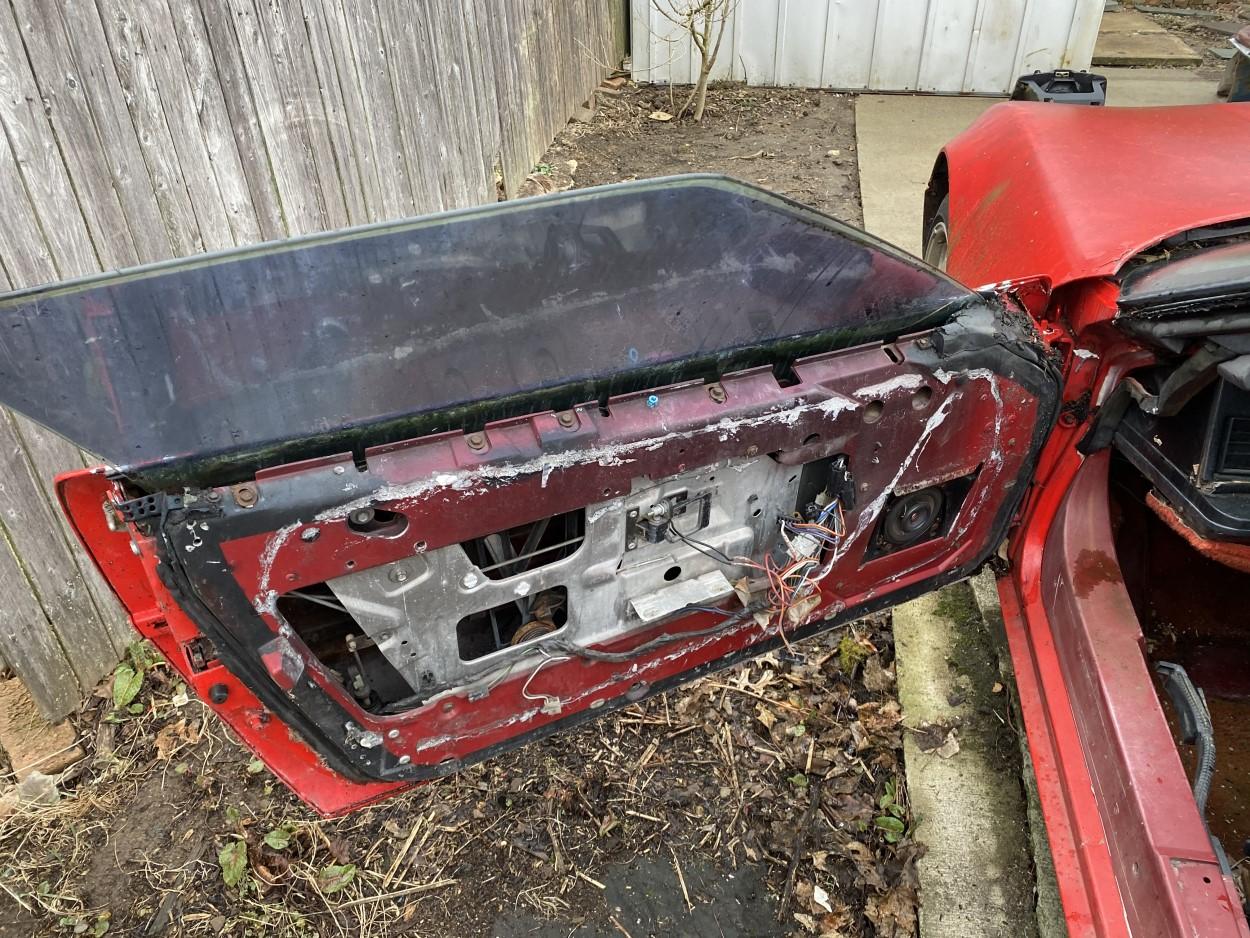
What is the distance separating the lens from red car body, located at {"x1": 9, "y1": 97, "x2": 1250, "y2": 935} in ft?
4.75

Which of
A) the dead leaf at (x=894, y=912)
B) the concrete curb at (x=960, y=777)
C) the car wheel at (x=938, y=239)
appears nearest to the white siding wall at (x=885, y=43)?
the car wheel at (x=938, y=239)

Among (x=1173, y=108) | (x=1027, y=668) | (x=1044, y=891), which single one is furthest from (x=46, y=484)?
(x=1173, y=108)

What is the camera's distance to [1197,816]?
1677mm

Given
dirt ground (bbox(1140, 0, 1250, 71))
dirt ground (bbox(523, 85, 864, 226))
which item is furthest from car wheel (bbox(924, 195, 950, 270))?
dirt ground (bbox(1140, 0, 1250, 71))

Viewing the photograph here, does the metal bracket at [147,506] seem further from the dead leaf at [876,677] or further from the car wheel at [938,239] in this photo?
the car wheel at [938,239]

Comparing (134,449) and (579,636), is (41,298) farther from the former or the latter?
(579,636)

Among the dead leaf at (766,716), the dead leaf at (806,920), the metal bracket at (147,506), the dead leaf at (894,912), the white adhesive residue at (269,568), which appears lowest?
the dead leaf at (894,912)

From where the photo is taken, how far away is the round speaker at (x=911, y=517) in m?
2.11

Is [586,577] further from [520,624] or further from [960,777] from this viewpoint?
[960,777]

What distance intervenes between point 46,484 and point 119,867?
3.65ft

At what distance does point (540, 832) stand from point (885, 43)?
751cm

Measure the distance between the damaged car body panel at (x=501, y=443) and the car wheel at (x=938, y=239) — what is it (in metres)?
1.54

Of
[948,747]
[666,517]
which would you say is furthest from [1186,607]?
[666,517]

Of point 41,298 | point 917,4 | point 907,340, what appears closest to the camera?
point 41,298
